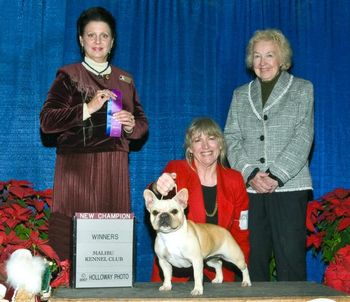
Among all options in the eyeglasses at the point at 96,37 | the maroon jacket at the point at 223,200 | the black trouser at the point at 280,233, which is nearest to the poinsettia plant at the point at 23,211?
the maroon jacket at the point at 223,200

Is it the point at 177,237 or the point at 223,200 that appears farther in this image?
the point at 223,200

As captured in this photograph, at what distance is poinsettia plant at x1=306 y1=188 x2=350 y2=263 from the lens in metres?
3.44

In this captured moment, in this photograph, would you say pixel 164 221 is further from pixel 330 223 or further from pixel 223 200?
Result: pixel 330 223

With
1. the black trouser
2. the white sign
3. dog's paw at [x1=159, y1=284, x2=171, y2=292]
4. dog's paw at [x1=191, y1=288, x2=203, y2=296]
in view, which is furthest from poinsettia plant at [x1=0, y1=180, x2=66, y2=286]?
the black trouser

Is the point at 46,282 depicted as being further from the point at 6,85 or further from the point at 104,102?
the point at 6,85

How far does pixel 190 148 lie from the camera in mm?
2795

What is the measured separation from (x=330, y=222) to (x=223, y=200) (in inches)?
42.6

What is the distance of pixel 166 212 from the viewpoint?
2084 millimetres

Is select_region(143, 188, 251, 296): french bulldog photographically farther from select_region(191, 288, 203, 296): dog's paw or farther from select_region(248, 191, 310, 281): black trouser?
select_region(248, 191, 310, 281): black trouser

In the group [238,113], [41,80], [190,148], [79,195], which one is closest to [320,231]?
[238,113]

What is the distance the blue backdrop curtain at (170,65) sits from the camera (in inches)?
149

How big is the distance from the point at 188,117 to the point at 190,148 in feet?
3.88

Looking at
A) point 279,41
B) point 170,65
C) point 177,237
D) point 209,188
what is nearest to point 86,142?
point 209,188

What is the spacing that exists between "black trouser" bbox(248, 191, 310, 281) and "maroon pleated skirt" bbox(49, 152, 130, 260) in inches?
27.3
